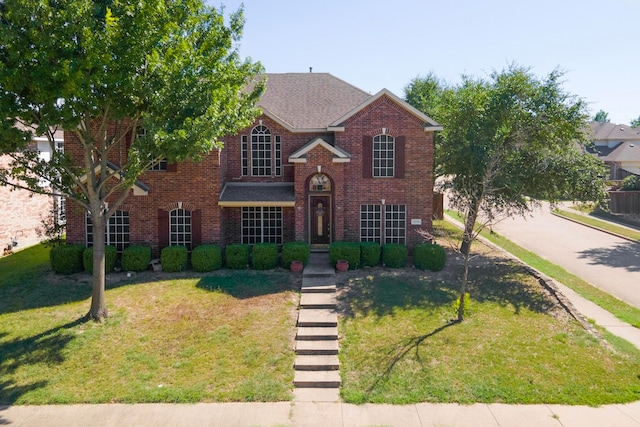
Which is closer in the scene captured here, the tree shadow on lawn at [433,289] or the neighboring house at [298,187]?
the tree shadow on lawn at [433,289]

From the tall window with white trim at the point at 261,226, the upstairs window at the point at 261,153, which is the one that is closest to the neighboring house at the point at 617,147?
the upstairs window at the point at 261,153

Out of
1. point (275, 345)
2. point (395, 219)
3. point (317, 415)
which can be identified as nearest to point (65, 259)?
point (275, 345)

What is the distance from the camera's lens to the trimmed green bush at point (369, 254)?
59.2 ft

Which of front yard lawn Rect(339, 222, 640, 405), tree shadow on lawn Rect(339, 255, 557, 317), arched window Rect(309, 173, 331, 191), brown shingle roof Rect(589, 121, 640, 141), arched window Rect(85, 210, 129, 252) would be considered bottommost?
front yard lawn Rect(339, 222, 640, 405)

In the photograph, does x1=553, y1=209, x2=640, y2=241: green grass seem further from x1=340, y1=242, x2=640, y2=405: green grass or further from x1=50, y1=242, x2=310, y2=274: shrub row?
x1=50, y1=242, x2=310, y2=274: shrub row

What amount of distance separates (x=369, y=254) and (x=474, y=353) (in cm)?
693

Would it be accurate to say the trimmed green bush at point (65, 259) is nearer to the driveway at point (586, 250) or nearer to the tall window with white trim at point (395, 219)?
the tall window with white trim at point (395, 219)

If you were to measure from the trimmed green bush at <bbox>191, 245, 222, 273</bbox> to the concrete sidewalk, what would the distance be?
8044 millimetres

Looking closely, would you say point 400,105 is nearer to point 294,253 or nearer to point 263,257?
point 294,253

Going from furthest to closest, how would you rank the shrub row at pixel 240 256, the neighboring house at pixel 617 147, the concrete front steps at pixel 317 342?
the neighboring house at pixel 617 147 < the shrub row at pixel 240 256 < the concrete front steps at pixel 317 342

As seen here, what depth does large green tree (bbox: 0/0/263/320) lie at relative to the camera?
11234 mm

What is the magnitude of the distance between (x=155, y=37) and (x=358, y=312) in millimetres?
9937

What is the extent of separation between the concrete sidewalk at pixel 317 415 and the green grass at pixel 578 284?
6.16 metres

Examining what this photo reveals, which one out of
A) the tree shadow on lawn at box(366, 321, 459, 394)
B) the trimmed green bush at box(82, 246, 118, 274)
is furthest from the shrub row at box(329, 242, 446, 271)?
the trimmed green bush at box(82, 246, 118, 274)
